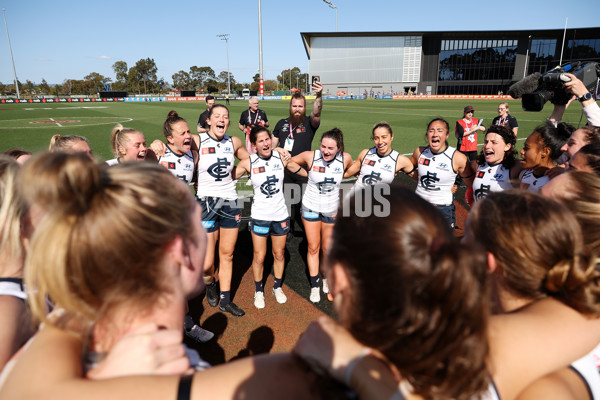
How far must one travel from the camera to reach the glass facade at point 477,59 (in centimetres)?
6512

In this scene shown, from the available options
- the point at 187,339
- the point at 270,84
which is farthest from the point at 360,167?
the point at 270,84

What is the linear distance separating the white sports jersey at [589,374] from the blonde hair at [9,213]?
249cm

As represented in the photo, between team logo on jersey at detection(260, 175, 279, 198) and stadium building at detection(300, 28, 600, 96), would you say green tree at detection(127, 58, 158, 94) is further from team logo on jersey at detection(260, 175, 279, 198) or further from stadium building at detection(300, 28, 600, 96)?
team logo on jersey at detection(260, 175, 279, 198)

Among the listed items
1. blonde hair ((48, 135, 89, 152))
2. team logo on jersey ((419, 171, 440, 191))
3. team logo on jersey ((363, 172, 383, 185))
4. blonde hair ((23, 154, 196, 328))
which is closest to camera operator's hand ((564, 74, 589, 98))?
team logo on jersey ((419, 171, 440, 191))

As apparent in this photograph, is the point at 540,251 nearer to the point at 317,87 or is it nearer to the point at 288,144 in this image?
the point at 317,87

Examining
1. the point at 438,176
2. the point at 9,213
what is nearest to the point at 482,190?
the point at 438,176

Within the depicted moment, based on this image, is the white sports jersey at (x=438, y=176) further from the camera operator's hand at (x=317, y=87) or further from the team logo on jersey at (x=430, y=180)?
the camera operator's hand at (x=317, y=87)

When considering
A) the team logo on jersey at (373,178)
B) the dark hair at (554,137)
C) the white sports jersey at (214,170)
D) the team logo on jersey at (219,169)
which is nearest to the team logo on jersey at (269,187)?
the white sports jersey at (214,170)

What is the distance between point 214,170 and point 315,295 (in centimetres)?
217

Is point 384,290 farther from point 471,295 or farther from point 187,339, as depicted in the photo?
point 187,339

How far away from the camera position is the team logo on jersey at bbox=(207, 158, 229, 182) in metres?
4.56

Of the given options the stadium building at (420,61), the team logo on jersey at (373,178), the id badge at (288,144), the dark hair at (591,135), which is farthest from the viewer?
the stadium building at (420,61)

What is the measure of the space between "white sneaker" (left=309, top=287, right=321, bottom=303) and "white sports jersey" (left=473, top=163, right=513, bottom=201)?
2.64 meters

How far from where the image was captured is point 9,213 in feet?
4.96
